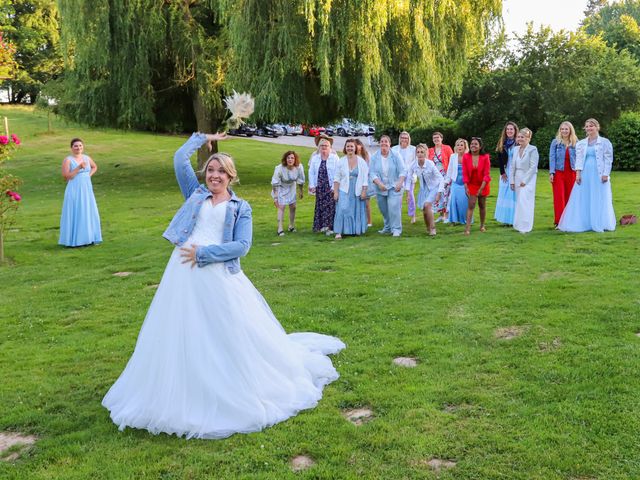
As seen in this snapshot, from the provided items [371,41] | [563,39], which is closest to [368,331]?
[371,41]

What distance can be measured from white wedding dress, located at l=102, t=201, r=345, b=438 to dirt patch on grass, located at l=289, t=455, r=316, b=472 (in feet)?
1.58

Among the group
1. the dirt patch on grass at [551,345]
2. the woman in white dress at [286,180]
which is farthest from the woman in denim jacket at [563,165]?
the dirt patch on grass at [551,345]

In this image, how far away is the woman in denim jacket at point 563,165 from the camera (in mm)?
12117

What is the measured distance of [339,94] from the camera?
18.1m

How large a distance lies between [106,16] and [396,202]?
12.5 m

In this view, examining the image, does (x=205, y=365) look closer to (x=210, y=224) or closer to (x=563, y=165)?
(x=210, y=224)

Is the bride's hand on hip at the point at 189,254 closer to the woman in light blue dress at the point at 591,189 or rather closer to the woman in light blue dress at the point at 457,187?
the woman in light blue dress at the point at 591,189

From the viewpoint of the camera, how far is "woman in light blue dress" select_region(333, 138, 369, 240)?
12352 millimetres

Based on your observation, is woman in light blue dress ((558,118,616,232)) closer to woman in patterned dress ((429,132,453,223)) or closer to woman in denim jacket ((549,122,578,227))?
woman in denim jacket ((549,122,578,227))

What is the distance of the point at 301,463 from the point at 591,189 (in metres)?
9.45

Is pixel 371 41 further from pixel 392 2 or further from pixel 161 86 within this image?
pixel 161 86

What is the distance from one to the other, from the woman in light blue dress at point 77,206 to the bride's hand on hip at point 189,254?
8150 millimetres

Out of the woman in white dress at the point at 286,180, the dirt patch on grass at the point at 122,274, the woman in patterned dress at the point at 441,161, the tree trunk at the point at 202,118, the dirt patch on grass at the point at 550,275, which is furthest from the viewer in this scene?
the tree trunk at the point at 202,118

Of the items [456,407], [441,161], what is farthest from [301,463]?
[441,161]
